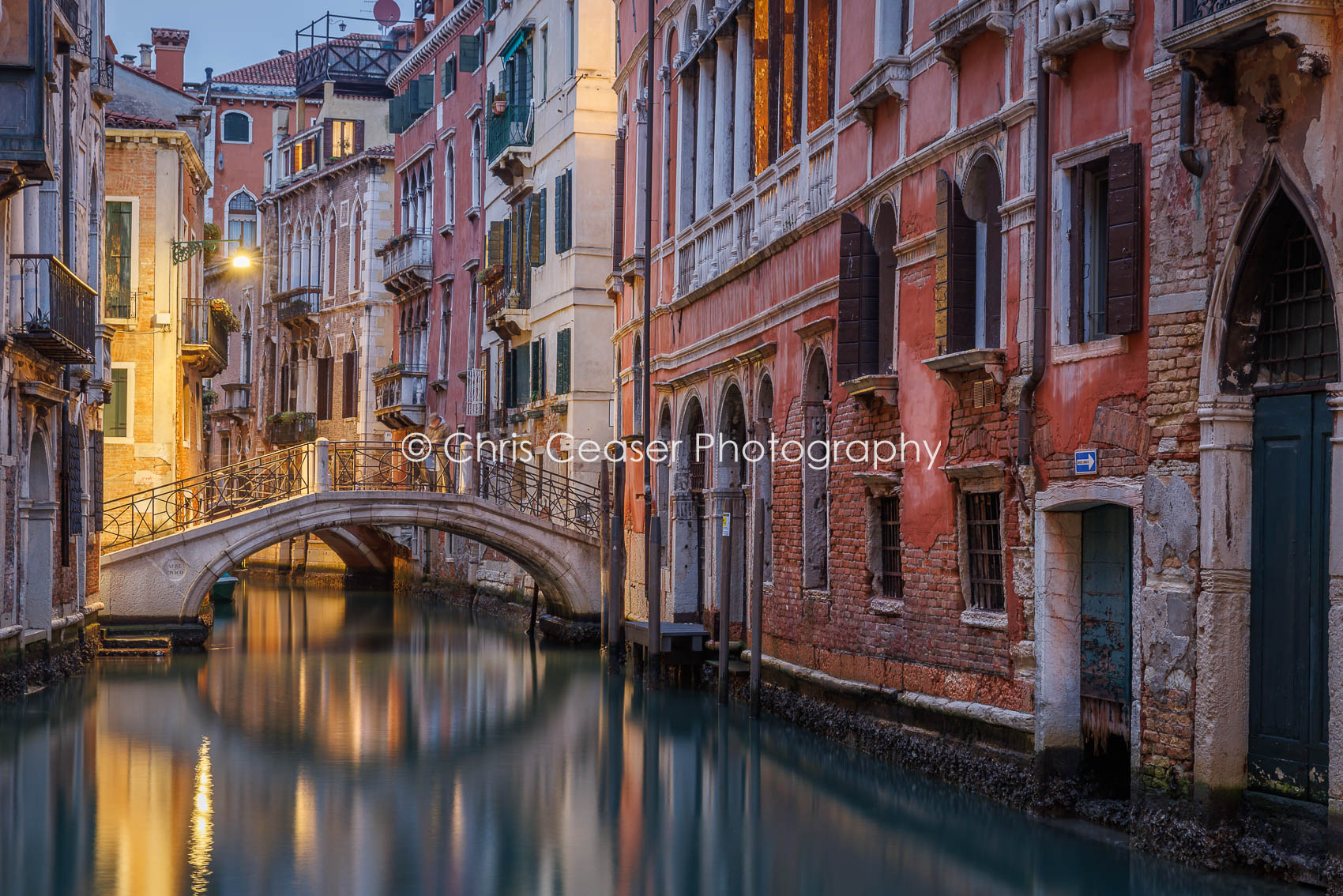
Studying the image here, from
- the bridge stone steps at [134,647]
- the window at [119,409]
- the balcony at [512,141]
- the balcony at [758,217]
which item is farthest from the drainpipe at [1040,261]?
the balcony at [512,141]

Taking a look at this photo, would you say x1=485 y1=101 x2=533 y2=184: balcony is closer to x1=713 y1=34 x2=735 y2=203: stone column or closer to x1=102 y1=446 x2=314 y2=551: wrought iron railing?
x1=102 y1=446 x2=314 y2=551: wrought iron railing

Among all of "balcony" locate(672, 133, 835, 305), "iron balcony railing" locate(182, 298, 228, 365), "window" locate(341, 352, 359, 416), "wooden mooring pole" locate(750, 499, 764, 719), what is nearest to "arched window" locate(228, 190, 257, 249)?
"window" locate(341, 352, 359, 416)

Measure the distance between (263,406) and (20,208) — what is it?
29548 mm

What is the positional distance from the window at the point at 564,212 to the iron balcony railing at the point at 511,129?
2.34 meters

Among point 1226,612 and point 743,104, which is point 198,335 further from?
point 1226,612

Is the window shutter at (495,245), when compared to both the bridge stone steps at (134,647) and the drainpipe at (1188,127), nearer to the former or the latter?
the bridge stone steps at (134,647)

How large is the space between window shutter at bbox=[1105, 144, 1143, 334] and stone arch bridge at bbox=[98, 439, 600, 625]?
14.9 meters

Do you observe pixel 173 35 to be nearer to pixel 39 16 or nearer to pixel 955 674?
pixel 39 16

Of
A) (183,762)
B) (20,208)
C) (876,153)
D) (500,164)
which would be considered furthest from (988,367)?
(500,164)

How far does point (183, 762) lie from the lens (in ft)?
46.5

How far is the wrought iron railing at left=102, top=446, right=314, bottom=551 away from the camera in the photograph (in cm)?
2316

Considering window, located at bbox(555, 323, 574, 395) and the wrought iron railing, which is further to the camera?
window, located at bbox(555, 323, 574, 395)

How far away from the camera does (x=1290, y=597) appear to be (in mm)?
8930

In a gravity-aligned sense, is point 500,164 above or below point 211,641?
above
